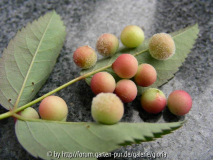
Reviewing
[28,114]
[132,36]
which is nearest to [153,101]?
[132,36]

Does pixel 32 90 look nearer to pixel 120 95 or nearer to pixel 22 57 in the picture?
pixel 22 57

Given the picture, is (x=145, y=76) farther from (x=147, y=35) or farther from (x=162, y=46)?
(x=147, y=35)

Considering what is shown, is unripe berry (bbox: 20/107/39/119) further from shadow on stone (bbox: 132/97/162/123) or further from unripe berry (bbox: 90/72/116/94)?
shadow on stone (bbox: 132/97/162/123)

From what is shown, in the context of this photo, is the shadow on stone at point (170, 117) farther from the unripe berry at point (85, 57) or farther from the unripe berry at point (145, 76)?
the unripe berry at point (85, 57)

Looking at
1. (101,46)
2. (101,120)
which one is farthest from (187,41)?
(101,120)

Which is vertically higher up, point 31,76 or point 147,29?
point 31,76

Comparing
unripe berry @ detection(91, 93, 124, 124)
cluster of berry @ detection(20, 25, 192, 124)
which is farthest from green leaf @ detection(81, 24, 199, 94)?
unripe berry @ detection(91, 93, 124, 124)
